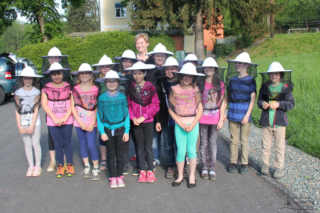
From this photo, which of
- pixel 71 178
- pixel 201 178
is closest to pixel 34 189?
pixel 71 178

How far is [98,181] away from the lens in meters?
4.56

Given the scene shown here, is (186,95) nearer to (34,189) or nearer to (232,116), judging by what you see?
(232,116)

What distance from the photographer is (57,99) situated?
464 centimetres

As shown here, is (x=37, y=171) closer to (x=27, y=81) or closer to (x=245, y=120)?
(x=27, y=81)

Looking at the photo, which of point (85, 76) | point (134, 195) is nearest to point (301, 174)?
point (134, 195)

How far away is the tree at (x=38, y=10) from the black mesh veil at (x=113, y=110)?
2225cm

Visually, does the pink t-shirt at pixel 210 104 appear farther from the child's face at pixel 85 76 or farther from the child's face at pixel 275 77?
the child's face at pixel 85 76

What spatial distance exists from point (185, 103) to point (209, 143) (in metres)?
0.96

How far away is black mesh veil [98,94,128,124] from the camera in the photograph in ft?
14.0

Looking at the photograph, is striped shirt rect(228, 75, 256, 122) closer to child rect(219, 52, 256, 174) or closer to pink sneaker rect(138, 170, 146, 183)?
child rect(219, 52, 256, 174)

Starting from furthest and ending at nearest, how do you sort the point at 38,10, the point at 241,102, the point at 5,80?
1. the point at 38,10
2. the point at 5,80
3. the point at 241,102

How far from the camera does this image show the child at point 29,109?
184 inches

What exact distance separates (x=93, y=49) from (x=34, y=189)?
641 inches

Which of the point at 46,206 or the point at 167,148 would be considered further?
the point at 167,148
